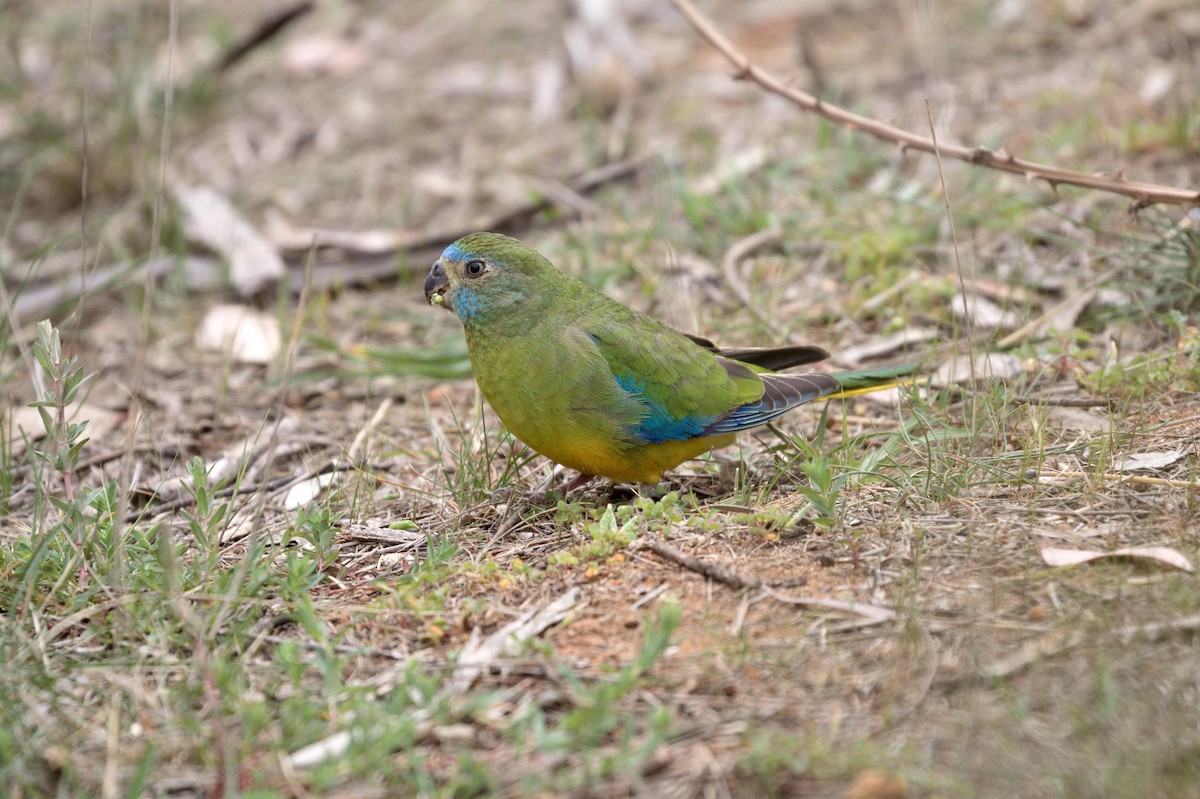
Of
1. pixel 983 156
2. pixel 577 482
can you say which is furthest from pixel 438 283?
pixel 983 156

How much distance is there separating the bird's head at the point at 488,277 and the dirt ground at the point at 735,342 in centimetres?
53

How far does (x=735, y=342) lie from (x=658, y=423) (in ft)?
4.58

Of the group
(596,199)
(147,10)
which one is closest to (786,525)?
(596,199)

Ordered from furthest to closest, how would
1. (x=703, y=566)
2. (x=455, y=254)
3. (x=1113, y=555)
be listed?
1. (x=455, y=254)
2. (x=703, y=566)
3. (x=1113, y=555)

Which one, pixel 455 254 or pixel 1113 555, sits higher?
pixel 455 254

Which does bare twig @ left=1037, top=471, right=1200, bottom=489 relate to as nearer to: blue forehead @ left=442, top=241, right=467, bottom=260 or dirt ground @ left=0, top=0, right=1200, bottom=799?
dirt ground @ left=0, top=0, right=1200, bottom=799

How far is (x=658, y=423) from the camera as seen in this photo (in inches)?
153

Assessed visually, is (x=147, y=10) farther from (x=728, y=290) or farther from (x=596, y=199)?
(x=728, y=290)

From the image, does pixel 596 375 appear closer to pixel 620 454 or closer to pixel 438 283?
pixel 620 454

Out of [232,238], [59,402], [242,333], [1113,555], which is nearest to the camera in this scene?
[1113,555]

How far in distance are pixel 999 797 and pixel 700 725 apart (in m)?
0.66

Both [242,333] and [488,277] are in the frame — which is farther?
[242,333]

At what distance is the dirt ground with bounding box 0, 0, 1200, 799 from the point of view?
257 centimetres

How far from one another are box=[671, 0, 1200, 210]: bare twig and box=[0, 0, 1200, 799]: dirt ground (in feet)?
0.80
